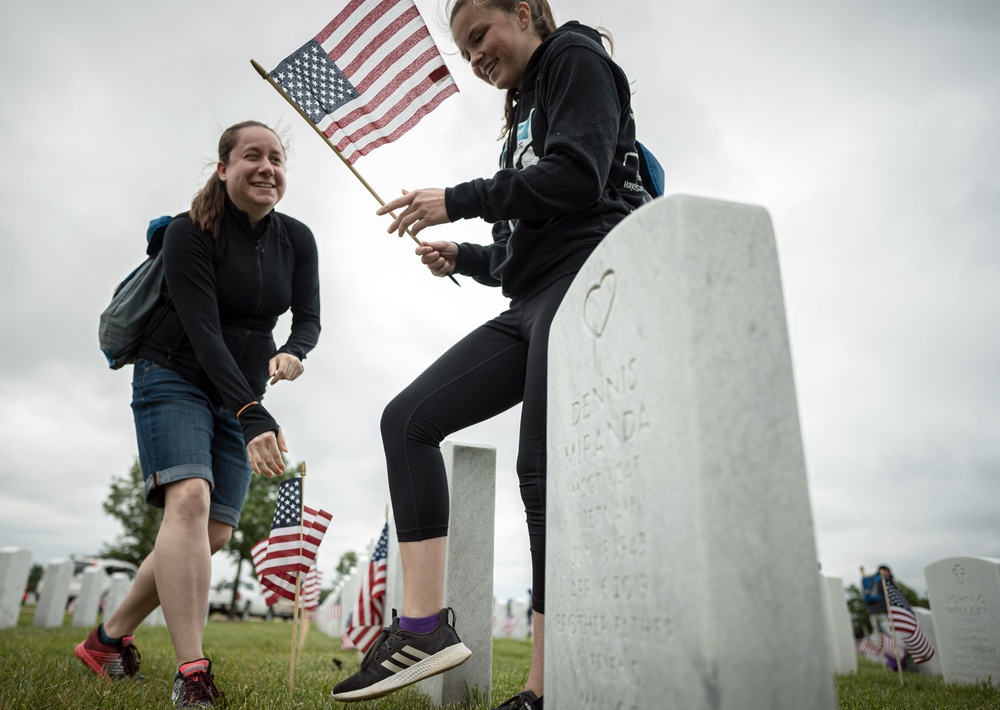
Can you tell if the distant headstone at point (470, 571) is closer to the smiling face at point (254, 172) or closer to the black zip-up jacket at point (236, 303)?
the black zip-up jacket at point (236, 303)

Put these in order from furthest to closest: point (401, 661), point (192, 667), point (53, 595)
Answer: point (53, 595) → point (192, 667) → point (401, 661)

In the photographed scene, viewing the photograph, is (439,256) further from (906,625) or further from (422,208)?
(906,625)

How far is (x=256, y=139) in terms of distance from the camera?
335 centimetres

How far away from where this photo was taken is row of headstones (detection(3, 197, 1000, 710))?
1.08 metres

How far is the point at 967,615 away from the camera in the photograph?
649 centimetres

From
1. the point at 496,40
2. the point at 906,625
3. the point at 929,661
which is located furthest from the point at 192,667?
the point at 929,661

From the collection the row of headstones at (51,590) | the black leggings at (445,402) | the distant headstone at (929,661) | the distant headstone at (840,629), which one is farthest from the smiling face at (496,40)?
the distant headstone at (929,661)

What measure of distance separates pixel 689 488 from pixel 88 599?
14.3m

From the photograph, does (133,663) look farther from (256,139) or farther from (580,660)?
(580,660)

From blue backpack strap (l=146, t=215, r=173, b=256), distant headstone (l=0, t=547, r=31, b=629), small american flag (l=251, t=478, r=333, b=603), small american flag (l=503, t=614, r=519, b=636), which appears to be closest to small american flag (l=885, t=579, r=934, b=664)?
small american flag (l=251, t=478, r=333, b=603)

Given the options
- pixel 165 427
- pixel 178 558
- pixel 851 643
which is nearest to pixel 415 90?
pixel 165 427

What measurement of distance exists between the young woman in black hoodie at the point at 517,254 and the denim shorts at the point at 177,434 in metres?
1.02

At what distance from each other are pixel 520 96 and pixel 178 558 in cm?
228

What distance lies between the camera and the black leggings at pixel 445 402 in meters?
2.43
